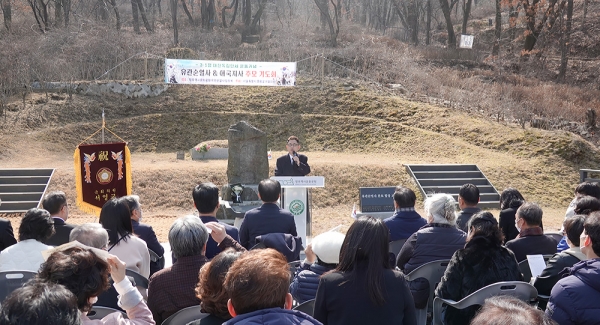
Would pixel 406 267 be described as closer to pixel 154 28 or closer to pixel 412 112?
pixel 412 112

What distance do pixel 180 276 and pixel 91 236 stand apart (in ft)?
2.31

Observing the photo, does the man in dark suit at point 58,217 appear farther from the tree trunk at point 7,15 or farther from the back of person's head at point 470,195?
the tree trunk at point 7,15

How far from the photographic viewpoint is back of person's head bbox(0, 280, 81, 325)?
6.56 ft

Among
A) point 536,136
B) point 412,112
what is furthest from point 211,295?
point 412,112

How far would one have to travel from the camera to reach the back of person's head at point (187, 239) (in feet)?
11.8

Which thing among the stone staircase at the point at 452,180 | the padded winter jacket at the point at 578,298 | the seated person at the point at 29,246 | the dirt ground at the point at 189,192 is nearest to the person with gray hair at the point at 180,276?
the seated person at the point at 29,246

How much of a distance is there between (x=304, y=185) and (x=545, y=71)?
26396 mm

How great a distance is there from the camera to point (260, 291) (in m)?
2.30

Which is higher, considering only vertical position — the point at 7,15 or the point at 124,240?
the point at 7,15

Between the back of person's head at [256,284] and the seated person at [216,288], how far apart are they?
0.42 meters

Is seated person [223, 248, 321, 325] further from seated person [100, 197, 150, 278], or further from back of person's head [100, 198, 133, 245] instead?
back of person's head [100, 198, 133, 245]

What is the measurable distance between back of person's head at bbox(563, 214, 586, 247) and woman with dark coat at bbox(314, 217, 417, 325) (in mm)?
1668

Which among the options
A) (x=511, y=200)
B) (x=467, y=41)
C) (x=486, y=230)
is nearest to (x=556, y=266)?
(x=486, y=230)

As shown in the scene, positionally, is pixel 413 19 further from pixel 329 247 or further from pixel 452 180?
pixel 329 247
